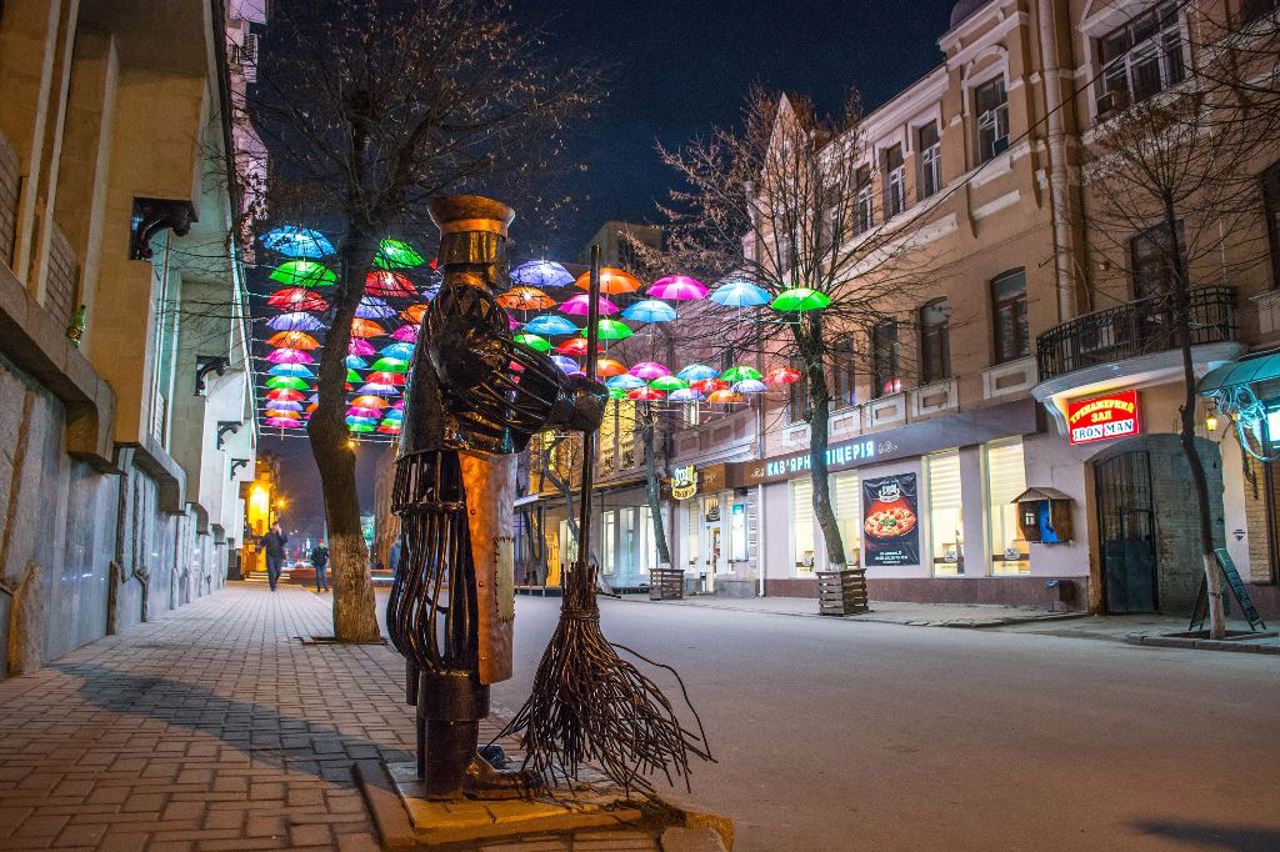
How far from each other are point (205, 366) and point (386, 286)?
698 cm

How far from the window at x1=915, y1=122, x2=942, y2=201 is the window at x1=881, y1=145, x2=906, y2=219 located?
0.59 m

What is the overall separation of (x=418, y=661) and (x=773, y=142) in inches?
A: 858

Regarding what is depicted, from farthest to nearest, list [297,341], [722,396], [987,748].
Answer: [722,396], [297,341], [987,748]

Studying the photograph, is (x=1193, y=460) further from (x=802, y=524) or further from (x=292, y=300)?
(x=802, y=524)

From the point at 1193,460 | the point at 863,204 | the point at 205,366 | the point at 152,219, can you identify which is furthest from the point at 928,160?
the point at 152,219

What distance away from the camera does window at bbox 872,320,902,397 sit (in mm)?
23969

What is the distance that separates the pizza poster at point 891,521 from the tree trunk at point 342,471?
14.4m

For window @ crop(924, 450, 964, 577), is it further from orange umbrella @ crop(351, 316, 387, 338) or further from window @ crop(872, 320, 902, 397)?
orange umbrella @ crop(351, 316, 387, 338)

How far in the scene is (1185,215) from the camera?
53.9 feet

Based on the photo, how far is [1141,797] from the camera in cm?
471

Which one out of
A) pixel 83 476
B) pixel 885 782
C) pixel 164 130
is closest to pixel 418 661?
pixel 885 782

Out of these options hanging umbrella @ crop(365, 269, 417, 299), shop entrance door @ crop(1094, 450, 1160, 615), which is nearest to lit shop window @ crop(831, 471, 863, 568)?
shop entrance door @ crop(1094, 450, 1160, 615)

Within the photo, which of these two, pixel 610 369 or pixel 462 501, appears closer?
pixel 462 501

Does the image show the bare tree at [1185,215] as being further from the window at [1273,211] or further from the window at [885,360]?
the window at [885,360]
